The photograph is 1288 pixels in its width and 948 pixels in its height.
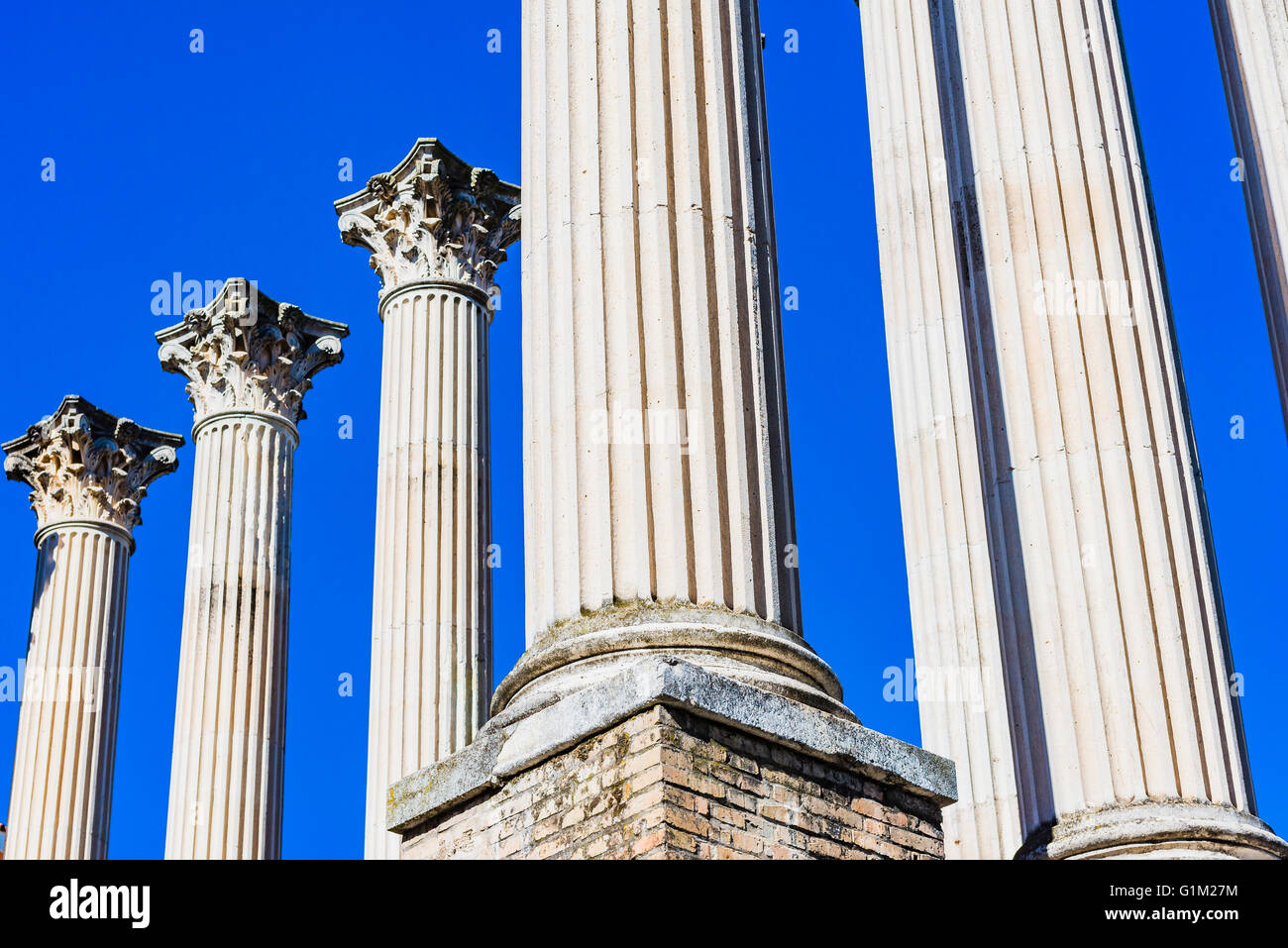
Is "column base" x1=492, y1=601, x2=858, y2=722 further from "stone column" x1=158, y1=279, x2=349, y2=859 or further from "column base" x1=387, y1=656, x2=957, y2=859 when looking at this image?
"stone column" x1=158, y1=279, x2=349, y2=859

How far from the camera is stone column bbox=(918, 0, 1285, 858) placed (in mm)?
21547

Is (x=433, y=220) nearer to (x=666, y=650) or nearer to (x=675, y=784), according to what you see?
(x=666, y=650)

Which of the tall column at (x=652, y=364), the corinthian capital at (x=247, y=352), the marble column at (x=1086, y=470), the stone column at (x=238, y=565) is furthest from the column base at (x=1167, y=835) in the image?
the corinthian capital at (x=247, y=352)

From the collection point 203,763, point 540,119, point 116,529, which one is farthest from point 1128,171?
point 116,529

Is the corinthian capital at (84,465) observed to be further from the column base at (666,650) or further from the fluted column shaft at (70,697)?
the column base at (666,650)

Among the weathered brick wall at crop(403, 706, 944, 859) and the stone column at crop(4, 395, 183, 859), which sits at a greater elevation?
the stone column at crop(4, 395, 183, 859)

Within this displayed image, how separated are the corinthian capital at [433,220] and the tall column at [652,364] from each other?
20.3 metres

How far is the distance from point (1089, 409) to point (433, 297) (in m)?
21.6

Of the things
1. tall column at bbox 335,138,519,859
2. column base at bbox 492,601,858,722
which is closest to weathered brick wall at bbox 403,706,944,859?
column base at bbox 492,601,858,722

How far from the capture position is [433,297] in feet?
141

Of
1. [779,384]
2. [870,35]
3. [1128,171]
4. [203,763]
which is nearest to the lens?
[779,384]

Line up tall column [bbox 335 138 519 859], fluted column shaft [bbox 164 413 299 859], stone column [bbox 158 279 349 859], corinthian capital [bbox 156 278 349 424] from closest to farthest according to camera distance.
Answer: tall column [bbox 335 138 519 859], fluted column shaft [bbox 164 413 299 859], stone column [bbox 158 279 349 859], corinthian capital [bbox 156 278 349 424]

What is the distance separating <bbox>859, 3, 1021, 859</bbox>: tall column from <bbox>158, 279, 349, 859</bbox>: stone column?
18668 mm

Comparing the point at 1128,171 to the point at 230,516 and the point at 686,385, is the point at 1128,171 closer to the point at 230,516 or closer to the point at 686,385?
the point at 686,385
